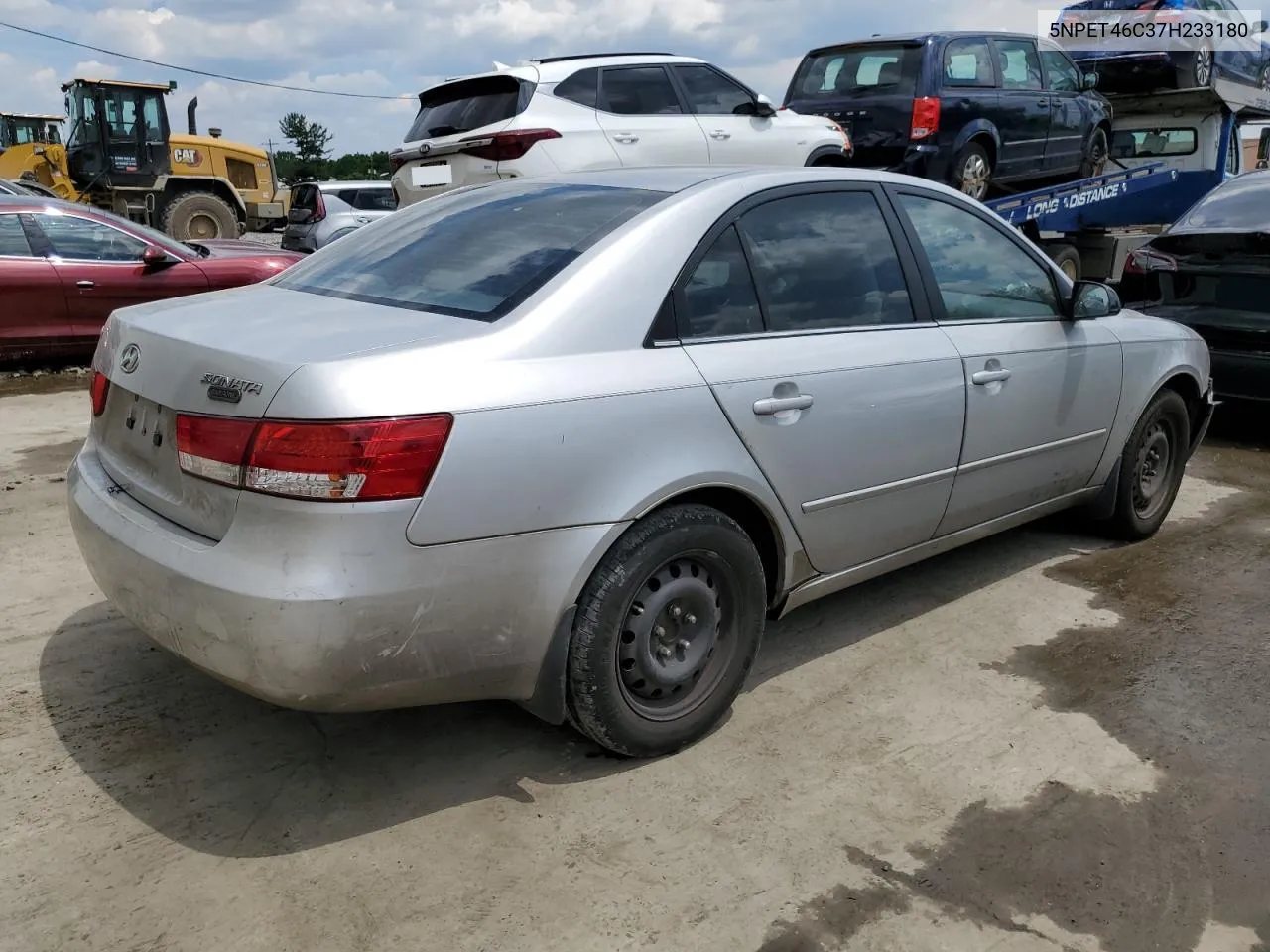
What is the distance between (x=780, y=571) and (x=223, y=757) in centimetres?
171

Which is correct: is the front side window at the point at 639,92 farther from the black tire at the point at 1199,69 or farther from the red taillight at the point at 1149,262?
the black tire at the point at 1199,69

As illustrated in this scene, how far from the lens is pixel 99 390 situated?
318 centimetres

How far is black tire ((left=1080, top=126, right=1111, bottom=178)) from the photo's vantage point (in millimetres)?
11367

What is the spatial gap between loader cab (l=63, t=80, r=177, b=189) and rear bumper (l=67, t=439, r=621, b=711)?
712 inches

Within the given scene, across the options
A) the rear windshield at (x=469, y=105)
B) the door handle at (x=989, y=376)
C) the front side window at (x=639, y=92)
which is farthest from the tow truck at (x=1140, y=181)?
the door handle at (x=989, y=376)

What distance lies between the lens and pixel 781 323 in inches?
131

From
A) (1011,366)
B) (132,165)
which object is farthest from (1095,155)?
(132,165)

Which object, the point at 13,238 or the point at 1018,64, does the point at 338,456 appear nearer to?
the point at 13,238

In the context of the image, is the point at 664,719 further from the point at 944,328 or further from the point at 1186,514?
the point at 1186,514

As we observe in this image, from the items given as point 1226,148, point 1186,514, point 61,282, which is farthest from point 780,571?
point 1226,148

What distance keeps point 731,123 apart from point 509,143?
7.05ft

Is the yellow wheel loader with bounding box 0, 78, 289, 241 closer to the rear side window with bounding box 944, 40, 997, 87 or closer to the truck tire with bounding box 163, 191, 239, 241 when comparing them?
the truck tire with bounding box 163, 191, 239, 241

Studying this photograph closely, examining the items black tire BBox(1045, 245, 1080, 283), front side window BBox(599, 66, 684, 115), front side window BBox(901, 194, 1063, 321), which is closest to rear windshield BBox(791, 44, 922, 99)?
front side window BBox(599, 66, 684, 115)

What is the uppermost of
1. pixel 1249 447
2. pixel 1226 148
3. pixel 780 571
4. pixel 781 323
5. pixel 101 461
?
pixel 1226 148
